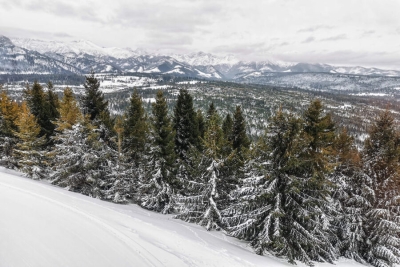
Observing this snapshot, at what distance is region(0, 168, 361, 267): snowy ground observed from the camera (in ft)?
25.7

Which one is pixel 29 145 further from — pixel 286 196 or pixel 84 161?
pixel 286 196

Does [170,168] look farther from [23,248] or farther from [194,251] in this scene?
[23,248]

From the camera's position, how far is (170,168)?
22.4 metres

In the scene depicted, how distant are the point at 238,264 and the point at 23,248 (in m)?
9.17

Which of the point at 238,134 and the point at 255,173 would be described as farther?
the point at 238,134

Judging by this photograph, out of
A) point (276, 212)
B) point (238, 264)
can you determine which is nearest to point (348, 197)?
point (276, 212)

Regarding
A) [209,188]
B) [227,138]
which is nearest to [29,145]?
[209,188]

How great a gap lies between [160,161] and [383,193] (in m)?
18.3

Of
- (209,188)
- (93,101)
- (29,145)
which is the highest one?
(93,101)

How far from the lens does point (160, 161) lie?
21.9 m

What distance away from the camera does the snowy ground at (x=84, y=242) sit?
784 centimetres

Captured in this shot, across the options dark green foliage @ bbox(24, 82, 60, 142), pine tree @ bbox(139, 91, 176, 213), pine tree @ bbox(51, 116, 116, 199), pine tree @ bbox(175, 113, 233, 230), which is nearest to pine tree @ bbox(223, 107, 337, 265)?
pine tree @ bbox(175, 113, 233, 230)

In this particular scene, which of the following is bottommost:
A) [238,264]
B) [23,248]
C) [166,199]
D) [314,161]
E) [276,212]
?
[166,199]

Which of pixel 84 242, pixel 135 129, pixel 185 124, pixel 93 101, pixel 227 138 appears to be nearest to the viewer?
pixel 84 242
